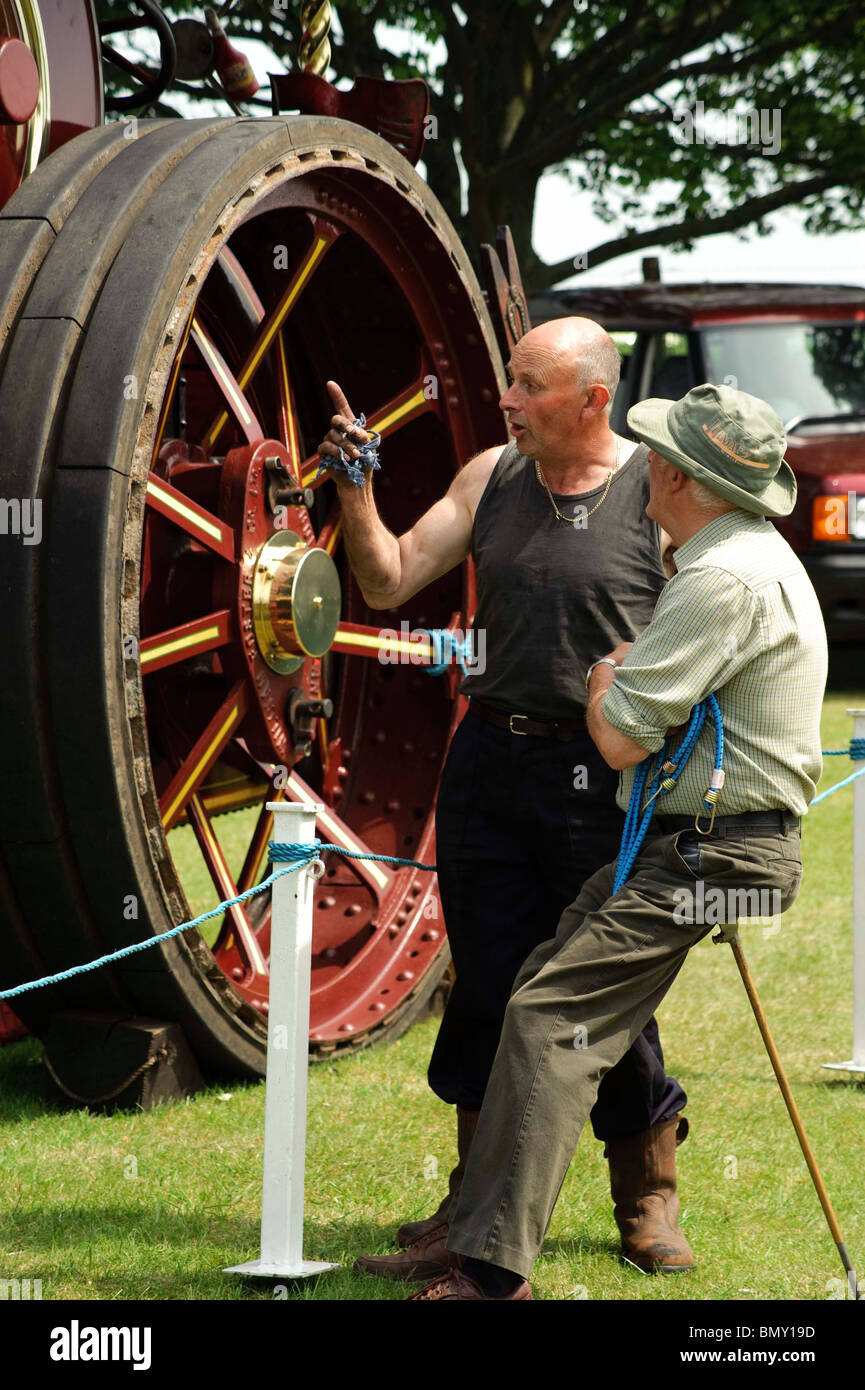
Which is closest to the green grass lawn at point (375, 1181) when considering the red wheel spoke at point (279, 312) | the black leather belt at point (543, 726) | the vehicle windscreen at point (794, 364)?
the black leather belt at point (543, 726)

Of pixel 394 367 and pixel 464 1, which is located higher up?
pixel 464 1

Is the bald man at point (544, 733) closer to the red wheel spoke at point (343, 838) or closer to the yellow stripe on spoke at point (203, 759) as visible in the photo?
the yellow stripe on spoke at point (203, 759)

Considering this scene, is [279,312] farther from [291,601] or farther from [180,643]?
[180,643]

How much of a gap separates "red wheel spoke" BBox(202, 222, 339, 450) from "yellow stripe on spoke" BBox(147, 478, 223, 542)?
19.4 inches

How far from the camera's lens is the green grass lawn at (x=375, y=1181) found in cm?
334

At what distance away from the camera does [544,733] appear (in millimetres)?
3400

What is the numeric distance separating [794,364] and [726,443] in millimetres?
9353

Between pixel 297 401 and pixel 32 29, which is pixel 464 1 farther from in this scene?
pixel 32 29

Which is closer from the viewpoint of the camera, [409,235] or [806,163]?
[409,235]

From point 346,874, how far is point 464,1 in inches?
449

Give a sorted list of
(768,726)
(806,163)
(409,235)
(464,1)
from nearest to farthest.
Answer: (768,726) < (409,235) < (464,1) < (806,163)

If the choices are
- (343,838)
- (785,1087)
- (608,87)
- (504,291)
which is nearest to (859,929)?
(343,838)
